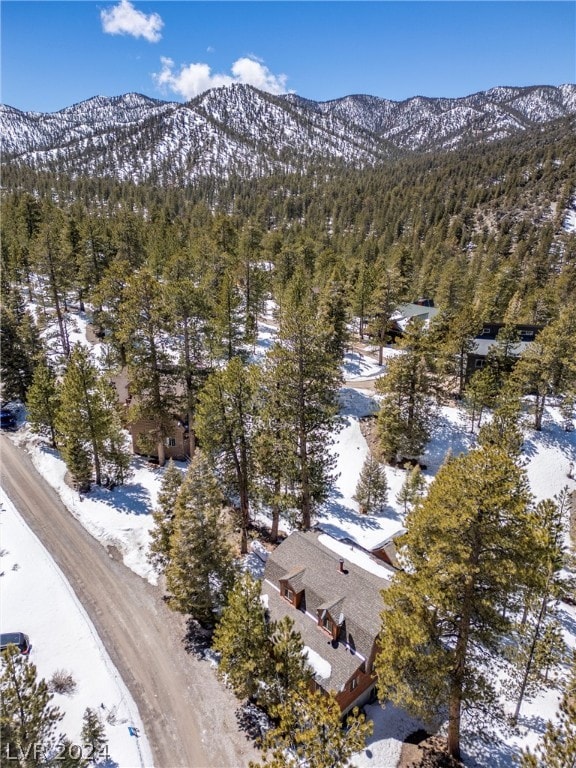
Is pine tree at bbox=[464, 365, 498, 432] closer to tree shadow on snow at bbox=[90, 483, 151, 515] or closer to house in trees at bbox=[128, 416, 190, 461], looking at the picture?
house in trees at bbox=[128, 416, 190, 461]

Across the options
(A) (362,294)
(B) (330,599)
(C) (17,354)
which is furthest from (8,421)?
(A) (362,294)

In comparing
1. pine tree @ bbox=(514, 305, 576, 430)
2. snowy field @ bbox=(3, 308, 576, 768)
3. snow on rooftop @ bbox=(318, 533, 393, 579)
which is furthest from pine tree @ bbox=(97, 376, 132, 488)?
pine tree @ bbox=(514, 305, 576, 430)

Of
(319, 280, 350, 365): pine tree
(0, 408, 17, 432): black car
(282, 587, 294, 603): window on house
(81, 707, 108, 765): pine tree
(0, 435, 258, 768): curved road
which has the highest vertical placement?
(319, 280, 350, 365): pine tree

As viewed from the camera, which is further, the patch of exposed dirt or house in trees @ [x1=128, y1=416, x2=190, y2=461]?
house in trees @ [x1=128, y1=416, x2=190, y2=461]

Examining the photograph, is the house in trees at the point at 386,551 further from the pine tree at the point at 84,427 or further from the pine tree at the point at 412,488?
the pine tree at the point at 84,427

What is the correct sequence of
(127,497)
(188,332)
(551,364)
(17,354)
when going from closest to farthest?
(127,497)
(188,332)
(551,364)
(17,354)

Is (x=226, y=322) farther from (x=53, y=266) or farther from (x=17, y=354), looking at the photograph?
(x=53, y=266)

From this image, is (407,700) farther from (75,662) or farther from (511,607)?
(75,662)
